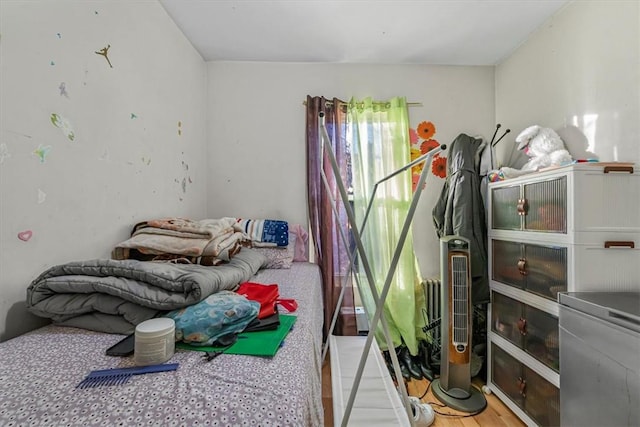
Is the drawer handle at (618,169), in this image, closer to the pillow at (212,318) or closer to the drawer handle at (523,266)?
the drawer handle at (523,266)

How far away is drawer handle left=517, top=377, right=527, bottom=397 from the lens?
1572 millimetres

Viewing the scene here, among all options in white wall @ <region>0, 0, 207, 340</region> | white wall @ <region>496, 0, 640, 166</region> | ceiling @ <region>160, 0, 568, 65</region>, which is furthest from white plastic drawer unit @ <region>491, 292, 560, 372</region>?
white wall @ <region>0, 0, 207, 340</region>

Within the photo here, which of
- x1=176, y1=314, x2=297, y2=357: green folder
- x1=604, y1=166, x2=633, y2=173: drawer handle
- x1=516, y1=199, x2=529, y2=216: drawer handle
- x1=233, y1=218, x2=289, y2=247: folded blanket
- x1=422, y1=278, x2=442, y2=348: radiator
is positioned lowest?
x1=422, y1=278, x2=442, y2=348: radiator

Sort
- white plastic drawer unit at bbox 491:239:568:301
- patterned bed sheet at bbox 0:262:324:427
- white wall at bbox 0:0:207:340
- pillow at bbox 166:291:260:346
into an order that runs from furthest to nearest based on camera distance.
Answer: white plastic drawer unit at bbox 491:239:568:301 → white wall at bbox 0:0:207:340 → pillow at bbox 166:291:260:346 → patterned bed sheet at bbox 0:262:324:427

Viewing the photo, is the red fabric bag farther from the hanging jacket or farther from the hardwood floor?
the hanging jacket

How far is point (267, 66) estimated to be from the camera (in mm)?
2416

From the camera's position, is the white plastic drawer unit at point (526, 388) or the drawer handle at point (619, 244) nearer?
the drawer handle at point (619, 244)

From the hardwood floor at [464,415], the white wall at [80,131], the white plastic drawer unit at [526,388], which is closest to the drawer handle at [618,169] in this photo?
the white plastic drawer unit at [526,388]

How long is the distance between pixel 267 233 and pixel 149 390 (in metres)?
1.55

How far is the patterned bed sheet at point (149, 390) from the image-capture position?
1.70ft

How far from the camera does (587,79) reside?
1.61m

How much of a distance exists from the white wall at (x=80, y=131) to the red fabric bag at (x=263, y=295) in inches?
28.8

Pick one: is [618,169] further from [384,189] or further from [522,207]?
[384,189]

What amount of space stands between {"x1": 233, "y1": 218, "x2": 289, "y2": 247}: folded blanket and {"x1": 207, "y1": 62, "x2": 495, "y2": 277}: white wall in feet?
0.92
